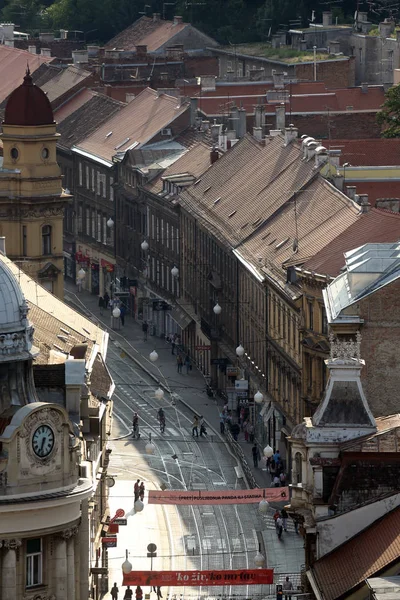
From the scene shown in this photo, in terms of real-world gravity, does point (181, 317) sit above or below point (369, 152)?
below

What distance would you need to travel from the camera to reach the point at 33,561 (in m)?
67.8

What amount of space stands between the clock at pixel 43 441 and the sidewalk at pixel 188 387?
37.5 meters

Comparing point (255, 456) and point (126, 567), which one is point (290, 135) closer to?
point (255, 456)

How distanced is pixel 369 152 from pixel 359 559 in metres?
86.3

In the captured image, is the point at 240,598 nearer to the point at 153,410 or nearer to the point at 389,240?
Result: the point at 389,240

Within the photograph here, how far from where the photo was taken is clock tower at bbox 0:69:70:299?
479 feet

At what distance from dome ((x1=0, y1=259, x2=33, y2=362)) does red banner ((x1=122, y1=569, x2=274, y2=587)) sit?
30022mm

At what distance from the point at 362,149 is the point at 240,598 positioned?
201 ft

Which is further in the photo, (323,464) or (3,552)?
(323,464)

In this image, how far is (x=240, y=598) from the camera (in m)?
103

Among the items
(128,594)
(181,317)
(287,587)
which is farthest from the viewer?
(181,317)

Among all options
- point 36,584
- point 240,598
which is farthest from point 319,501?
point 240,598

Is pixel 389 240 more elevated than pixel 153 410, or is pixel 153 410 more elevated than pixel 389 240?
pixel 389 240

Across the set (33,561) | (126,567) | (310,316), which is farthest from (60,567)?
(310,316)
